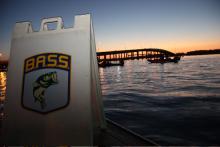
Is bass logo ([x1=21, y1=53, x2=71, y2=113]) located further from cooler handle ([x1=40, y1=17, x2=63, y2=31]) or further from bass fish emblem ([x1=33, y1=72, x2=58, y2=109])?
cooler handle ([x1=40, y1=17, x2=63, y2=31])

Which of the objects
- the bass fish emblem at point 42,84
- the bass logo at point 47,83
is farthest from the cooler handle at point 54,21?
the bass fish emblem at point 42,84

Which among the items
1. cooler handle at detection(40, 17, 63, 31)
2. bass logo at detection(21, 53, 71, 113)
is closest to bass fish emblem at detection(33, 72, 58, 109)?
bass logo at detection(21, 53, 71, 113)

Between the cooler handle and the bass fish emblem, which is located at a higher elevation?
the cooler handle

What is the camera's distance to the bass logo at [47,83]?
5.46ft

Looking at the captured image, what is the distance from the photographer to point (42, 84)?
171 cm

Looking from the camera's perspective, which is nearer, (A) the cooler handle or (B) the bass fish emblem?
(B) the bass fish emblem

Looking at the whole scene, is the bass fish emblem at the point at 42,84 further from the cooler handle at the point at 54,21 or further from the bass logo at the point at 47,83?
the cooler handle at the point at 54,21

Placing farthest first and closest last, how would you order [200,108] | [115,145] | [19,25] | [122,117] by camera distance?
1. [200,108]
2. [122,117]
3. [115,145]
4. [19,25]

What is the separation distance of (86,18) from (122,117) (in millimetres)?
3628

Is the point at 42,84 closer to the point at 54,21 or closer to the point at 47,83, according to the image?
the point at 47,83

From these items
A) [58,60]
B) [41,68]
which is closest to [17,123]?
[41,68]

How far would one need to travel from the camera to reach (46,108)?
5.47ft

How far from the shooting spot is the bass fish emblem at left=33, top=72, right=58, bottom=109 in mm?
1690

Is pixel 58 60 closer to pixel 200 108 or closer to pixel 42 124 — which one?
pixel 42 124
